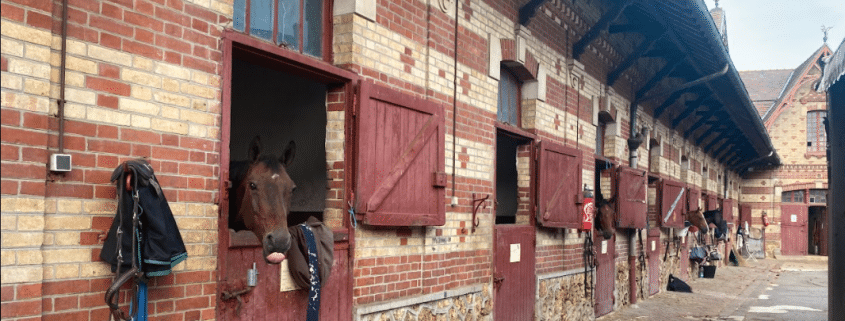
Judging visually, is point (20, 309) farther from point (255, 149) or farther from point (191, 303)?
point (255, 149)

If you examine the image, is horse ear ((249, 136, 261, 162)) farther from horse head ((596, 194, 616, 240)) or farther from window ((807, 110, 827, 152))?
window ((807, 110, 827, 152))

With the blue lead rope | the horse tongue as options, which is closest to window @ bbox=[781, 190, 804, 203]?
the blue lead rope

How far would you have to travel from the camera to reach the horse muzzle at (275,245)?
4.25m

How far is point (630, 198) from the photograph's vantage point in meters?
12.8

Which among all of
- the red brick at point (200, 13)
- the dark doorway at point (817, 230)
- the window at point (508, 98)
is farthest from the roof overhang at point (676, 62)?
the dark doorway at point (817, 230)

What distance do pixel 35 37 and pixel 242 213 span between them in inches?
70.7

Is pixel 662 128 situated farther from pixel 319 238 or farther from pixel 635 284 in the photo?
pixel 319 238

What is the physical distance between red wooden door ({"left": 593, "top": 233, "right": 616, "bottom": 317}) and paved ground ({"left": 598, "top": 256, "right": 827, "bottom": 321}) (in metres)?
0.23

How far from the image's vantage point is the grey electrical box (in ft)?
10.8

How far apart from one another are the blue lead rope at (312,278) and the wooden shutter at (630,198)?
8.13m

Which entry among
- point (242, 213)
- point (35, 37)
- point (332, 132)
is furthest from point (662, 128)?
point (35, 37)

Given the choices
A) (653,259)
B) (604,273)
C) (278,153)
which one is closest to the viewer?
(278,153)

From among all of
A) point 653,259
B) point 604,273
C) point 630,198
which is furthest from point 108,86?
point 653,259

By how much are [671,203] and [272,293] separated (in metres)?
→ 13.6
